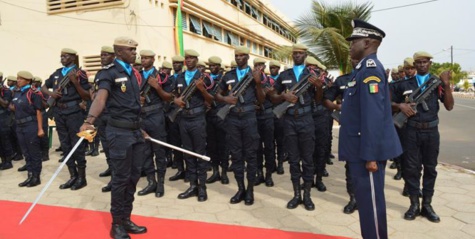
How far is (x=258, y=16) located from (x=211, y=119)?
24433 millimetres

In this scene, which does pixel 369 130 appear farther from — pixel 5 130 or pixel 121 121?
Answer: pixel 5 130

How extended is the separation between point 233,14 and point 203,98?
1887 centimetres

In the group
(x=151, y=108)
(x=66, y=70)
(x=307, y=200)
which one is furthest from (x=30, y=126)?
(x=307, y=200)

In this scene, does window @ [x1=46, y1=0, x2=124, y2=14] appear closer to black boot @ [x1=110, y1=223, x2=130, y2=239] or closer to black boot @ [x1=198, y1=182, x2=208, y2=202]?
black boot @ [x1=198, y1=182, x2=208, y2=202]

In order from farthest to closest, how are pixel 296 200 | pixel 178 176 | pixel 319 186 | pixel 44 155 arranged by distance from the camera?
pixel 44 155 → pixel 178 176 → pixel 319 186 → pixel 296 200

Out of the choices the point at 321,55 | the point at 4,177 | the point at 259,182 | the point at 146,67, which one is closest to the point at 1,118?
the point at 4,177

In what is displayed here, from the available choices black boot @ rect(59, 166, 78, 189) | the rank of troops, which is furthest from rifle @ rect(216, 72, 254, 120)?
black boot @ rect(59, 166, 78, 189)

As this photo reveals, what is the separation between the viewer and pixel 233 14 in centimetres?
2250

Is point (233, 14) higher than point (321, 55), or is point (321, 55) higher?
point (233, 14)

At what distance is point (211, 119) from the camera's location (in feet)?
19.7

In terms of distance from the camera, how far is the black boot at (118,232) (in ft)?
11.1

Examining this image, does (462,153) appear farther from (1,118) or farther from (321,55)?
(1,118)

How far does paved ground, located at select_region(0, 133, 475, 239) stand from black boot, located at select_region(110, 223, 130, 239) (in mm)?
738

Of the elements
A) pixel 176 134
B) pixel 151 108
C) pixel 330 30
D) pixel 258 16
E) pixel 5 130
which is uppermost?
pixel 258 16
